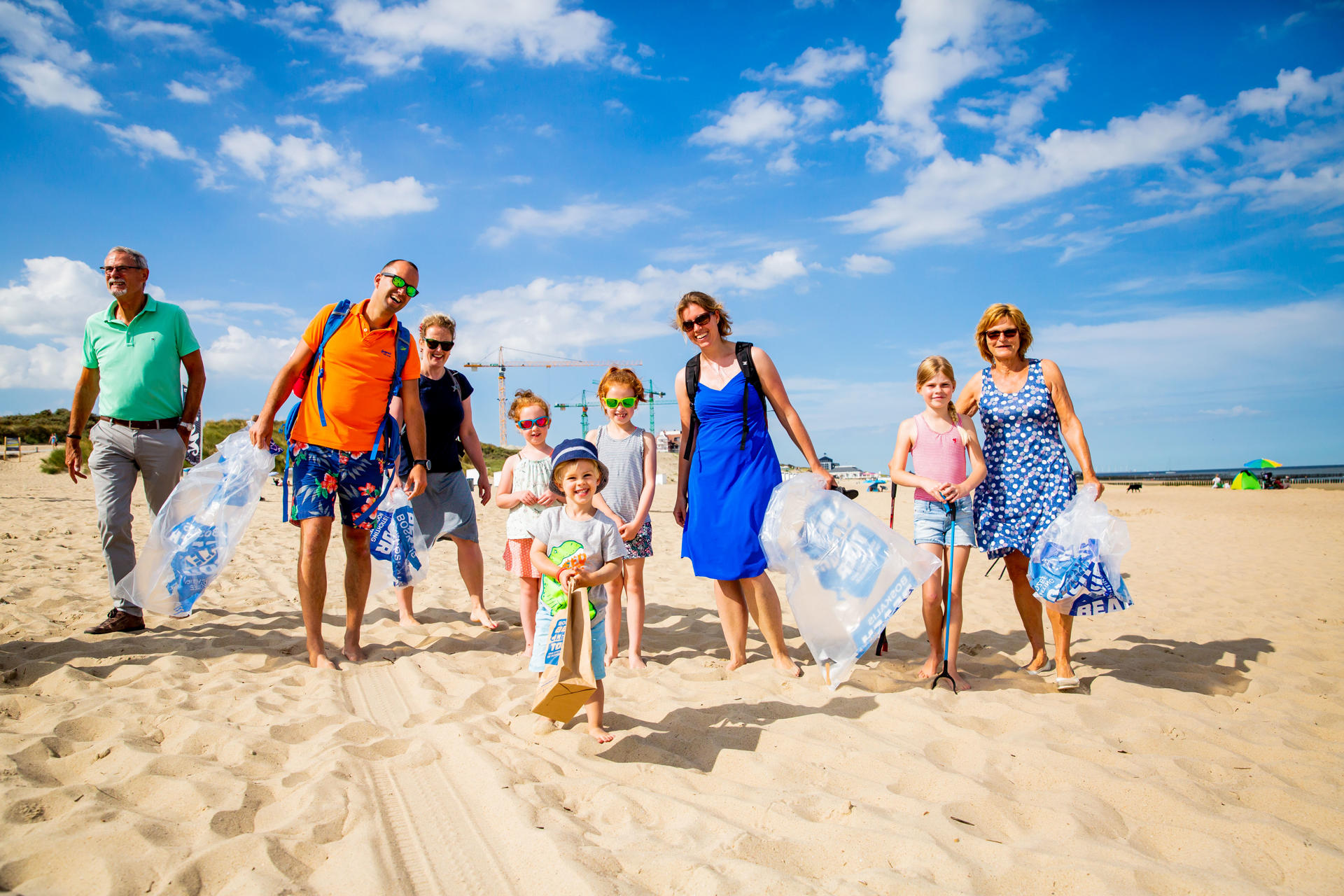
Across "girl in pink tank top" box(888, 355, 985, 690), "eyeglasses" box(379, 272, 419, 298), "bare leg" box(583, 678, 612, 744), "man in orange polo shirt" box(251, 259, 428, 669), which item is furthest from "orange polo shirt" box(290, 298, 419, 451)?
"girl in pink tank top" box(888, 355, 985, 690)

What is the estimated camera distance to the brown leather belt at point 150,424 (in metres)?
4.26

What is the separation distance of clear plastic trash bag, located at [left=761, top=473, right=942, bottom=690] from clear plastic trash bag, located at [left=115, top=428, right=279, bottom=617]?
8.75ft

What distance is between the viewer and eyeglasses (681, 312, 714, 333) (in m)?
3.78

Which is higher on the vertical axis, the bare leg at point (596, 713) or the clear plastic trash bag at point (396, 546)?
the clear plastic trash bag at point (396, 546)

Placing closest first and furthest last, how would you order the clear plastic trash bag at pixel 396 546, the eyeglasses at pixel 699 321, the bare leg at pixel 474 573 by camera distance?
1. the eyeglasses at pixel 699 321
2. the clear plastic trash bag at pixel 396 546
3. the bare leg at pixel 474 573

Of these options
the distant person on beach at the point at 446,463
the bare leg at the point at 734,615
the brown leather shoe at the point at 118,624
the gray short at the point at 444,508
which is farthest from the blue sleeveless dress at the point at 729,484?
the brown leather shoe at the point at 118,624

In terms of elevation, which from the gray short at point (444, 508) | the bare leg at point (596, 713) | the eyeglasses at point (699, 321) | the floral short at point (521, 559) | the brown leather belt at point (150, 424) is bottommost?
the bare leg at point (596, 713)

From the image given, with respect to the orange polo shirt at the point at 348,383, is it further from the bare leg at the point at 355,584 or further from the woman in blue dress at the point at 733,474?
the woman in blue dress at the point at 733,474

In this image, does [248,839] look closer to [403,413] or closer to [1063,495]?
[403,413]

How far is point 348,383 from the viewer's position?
3.67m

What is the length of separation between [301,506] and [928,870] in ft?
10.5

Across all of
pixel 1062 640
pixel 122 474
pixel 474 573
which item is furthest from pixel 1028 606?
pixel 122 474

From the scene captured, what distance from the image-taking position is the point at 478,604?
4938 mm

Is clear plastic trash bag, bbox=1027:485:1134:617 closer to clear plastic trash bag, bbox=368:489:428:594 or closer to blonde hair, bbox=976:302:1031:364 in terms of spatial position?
blonde hair, bbox=976:302:1031:364
